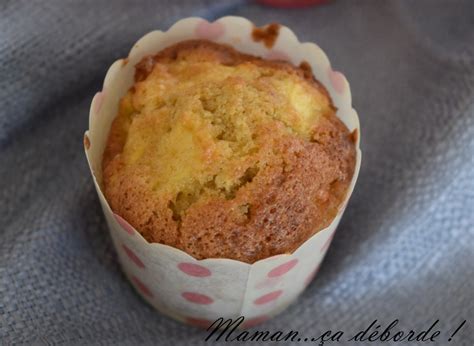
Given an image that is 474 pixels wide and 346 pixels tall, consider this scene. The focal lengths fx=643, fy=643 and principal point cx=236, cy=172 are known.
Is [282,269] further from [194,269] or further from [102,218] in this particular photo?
[102,218]

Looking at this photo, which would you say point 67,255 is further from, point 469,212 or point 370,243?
point 469,212

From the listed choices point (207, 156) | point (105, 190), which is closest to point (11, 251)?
point (105, 190)

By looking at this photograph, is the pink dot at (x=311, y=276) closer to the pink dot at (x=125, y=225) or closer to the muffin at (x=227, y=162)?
the muffin at (x=227, y=162)

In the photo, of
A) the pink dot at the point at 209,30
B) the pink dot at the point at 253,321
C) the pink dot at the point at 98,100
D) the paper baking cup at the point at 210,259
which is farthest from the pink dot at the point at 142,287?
the pink dot at the point at 209,30

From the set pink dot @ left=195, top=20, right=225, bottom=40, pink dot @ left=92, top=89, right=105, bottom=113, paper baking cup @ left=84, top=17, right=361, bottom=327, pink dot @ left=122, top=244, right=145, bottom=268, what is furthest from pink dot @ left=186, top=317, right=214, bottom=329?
pink dot @ left=195, top=20, right=225, bottom=40

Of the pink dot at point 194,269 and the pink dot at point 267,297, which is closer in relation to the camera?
the pink dot at point 194,269

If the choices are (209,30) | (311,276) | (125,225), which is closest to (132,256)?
(125,225)
